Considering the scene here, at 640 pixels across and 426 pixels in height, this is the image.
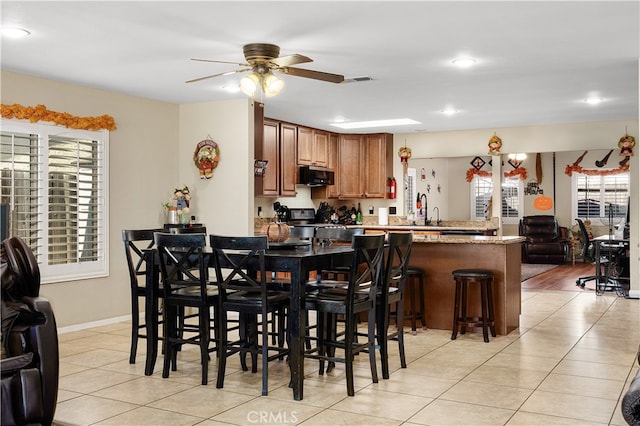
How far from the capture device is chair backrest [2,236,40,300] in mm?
3012

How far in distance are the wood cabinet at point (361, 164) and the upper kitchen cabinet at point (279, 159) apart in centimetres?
125

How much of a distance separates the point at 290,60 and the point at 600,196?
35.4 feet

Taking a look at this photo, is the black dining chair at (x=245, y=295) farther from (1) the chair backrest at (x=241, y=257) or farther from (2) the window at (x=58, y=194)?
(2) the window at (x=58, y=194)

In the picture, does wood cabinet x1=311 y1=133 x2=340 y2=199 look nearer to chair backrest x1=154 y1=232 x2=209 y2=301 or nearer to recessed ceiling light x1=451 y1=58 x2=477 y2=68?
recessed ceiling light x1=451 y1=58 x2=477 y2=68

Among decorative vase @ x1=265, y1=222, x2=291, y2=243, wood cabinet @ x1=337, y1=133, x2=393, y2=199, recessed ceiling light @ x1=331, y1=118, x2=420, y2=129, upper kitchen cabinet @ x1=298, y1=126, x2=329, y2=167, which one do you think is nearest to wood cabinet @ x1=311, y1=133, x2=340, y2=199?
wood cabinet @ x1=337, y1=133, x2=393, y2=199

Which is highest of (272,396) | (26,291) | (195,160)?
(195,160)

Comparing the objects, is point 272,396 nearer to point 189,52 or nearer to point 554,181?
point 189,52

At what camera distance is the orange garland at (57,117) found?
552 centimetres

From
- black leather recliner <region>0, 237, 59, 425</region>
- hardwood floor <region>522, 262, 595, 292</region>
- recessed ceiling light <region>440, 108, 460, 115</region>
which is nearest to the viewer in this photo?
black leather recliner <region>0, 237, 59, 425</region>

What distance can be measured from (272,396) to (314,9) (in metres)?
2.30

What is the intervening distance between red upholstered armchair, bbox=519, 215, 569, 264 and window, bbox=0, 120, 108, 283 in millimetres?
9147

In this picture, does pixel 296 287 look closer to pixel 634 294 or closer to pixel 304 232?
pixel 304 232

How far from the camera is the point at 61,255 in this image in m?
5.99

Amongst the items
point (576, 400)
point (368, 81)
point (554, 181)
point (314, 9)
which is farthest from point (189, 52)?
point (554, 181)
